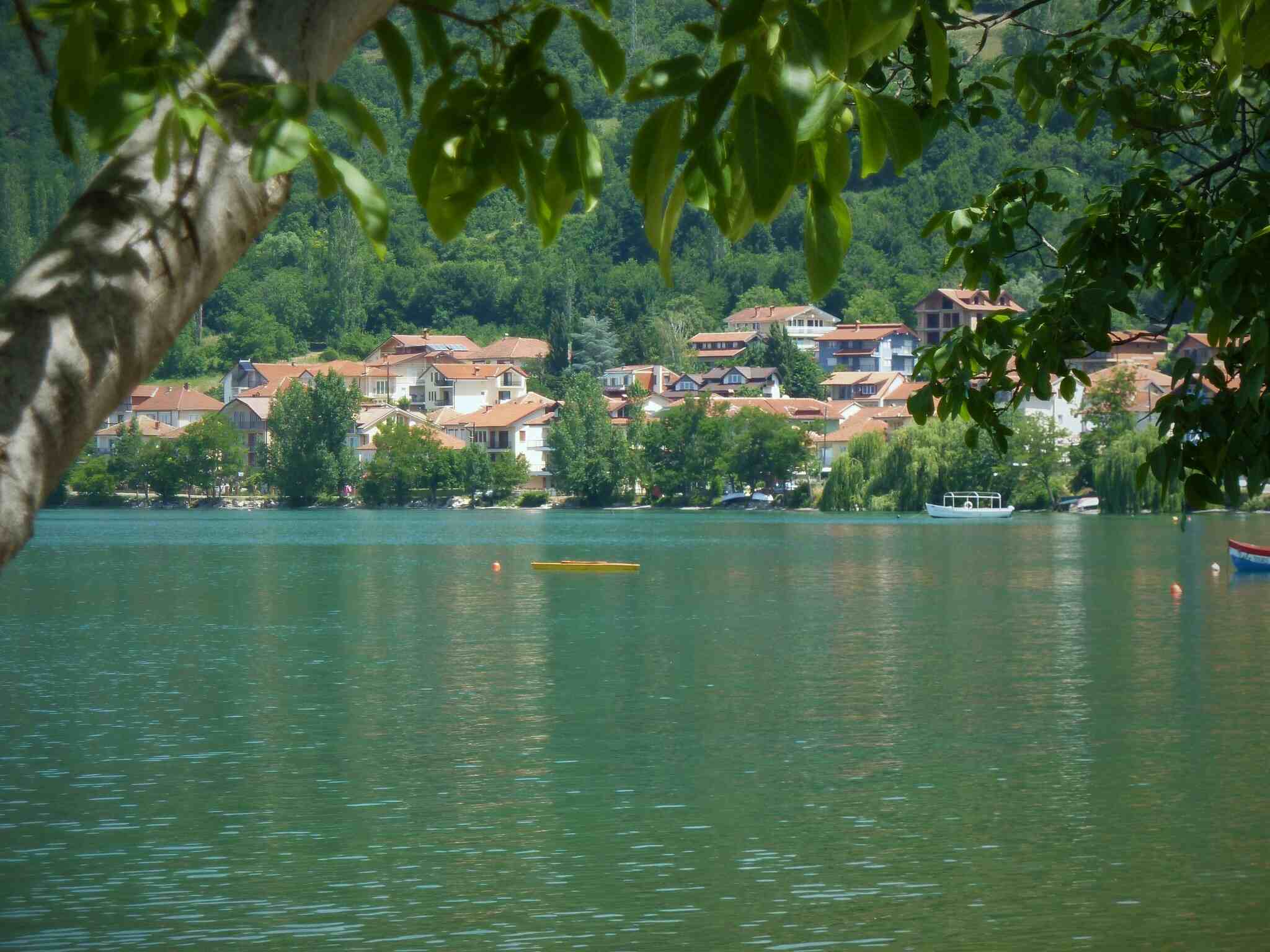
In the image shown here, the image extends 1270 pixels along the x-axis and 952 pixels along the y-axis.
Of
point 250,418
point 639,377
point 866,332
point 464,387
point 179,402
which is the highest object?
point 866,332

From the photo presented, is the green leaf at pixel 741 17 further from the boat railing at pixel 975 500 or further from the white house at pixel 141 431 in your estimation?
the white house at pixel 141 431

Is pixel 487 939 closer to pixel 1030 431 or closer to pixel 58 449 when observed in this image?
pixel 58 449

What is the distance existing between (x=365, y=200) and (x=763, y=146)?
422 millimetres

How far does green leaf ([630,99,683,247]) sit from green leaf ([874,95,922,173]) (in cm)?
21

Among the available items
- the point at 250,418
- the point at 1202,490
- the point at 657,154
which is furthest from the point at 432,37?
the point at 250,418

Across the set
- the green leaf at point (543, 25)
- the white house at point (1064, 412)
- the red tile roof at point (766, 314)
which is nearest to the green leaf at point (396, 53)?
the green leaf at point (543, 25)

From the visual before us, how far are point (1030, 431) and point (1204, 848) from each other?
83473mm

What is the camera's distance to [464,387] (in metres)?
145

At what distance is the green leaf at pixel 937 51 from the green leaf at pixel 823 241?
163 millimetres

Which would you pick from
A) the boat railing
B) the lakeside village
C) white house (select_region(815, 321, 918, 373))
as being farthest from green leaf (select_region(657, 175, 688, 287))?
white house (select_region(815, 321, 918, 373))

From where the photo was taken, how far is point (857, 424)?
382 feet

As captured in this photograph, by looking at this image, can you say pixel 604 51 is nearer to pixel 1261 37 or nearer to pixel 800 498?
pixel 1261 37

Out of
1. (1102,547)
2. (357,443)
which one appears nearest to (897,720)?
(1102,547)

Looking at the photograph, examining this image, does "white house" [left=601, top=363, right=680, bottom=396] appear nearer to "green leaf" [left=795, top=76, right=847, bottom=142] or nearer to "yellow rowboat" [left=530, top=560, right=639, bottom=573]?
"yellow rowboat" [left=530, top=560, right=639, bottom=573]
